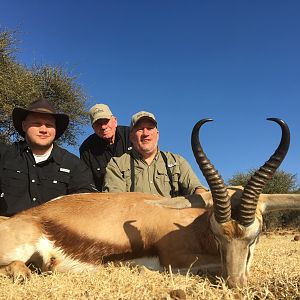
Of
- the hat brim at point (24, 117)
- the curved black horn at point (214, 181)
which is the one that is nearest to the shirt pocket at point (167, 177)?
the hat brim at point (24, 117)

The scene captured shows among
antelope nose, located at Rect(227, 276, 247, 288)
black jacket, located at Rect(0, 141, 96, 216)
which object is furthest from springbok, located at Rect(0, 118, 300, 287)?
black jacket, located at Rect(0, 141, 96, 216)

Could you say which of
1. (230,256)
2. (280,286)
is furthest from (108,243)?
(280,286)

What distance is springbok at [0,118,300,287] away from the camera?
3871 mm

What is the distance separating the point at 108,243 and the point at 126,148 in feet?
13.0

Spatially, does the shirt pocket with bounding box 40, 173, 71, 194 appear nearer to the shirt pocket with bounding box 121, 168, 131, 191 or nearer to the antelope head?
the shirt pocket with bounding box 121, 168, 131, 191

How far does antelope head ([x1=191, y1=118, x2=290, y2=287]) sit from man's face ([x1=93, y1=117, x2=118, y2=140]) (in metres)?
3.99

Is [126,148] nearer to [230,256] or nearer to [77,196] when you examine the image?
[77,196]

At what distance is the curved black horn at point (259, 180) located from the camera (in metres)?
3.68

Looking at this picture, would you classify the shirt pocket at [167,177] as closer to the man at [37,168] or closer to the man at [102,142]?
the man at [37,168]

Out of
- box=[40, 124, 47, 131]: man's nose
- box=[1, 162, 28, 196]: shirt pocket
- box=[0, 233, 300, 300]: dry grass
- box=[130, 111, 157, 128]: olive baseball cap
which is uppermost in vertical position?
box=[130, 111, 157, 128]: olive baseball cap

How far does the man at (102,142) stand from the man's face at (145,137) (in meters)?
1.44

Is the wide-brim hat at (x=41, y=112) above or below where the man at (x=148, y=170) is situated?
above

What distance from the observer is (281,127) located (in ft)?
12.1

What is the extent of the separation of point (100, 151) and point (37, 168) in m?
2.34
